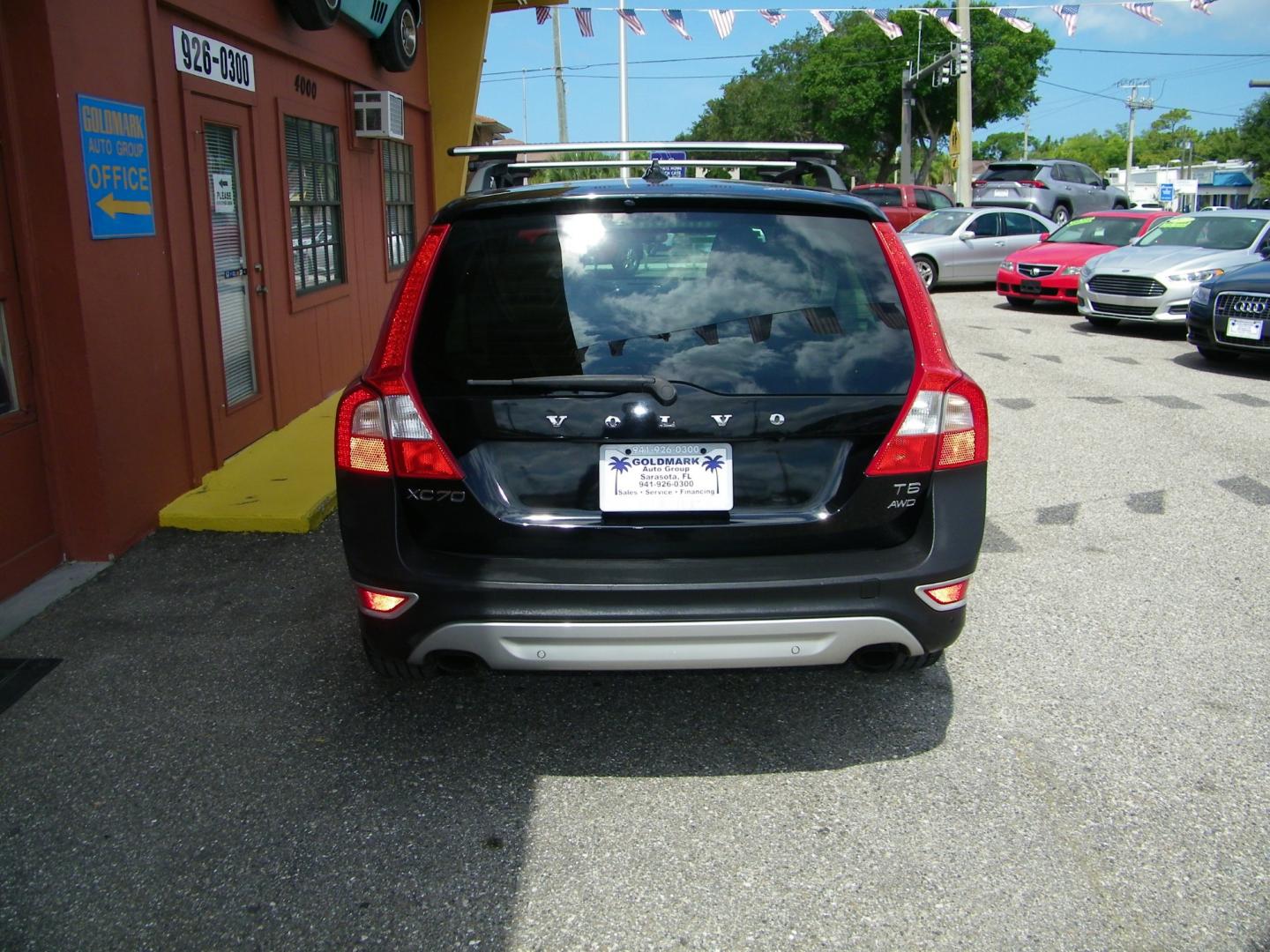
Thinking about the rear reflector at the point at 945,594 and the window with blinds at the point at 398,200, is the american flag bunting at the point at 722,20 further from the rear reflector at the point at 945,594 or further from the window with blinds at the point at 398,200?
the rear reflector at the point at 945,594

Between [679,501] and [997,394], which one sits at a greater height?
[679,501]

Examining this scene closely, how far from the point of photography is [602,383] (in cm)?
321

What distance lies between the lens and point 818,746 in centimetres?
375

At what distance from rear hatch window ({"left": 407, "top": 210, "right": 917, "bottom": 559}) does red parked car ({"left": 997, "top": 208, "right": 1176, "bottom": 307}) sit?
44.5 feet

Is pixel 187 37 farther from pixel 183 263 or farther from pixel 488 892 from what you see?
pixel 488 892

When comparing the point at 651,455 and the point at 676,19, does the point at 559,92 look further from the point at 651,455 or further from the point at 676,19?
the point at 651,455

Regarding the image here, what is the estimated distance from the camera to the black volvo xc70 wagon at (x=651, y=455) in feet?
10.6

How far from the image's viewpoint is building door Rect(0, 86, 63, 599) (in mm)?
5004

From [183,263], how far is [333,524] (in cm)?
170

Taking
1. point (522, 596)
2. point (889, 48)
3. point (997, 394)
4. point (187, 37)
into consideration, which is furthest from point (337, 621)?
point (889, 48)

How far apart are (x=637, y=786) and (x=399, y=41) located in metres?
9.08

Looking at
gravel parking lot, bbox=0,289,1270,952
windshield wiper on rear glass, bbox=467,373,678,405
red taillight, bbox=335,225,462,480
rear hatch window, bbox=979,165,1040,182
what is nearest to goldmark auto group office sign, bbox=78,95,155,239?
gravel parking lot, bbox=0,289,1270,952

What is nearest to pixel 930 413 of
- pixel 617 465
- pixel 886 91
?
pixel 617 465

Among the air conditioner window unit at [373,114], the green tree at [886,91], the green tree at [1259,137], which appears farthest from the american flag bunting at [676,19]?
the green tree at [1259,137]
